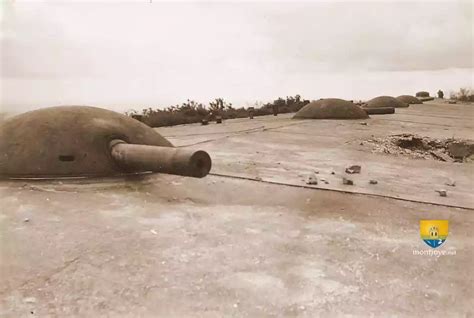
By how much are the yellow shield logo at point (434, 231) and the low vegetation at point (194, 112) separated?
7.48m

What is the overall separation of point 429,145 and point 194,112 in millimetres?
7365

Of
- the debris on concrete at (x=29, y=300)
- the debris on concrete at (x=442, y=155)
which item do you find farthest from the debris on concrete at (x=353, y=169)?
the debris on concrete at (x=29, y=300)

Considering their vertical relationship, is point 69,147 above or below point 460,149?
above

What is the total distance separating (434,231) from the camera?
2.81 metres

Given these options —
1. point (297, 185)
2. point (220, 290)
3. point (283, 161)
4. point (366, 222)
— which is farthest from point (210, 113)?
point (220, 290)

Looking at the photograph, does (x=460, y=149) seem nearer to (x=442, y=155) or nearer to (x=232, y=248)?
(x=442, y=155)

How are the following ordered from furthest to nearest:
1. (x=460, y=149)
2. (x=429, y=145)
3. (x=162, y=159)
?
(x=429, y=145)
(x=460, y=149)
(x=162, y=159)

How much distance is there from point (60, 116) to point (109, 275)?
292cm

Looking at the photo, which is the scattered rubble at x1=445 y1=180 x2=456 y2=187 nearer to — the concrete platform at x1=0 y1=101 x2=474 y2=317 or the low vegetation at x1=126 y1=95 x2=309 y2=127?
the concrete platform at x1=0 y1=101 x2=474 y2=317

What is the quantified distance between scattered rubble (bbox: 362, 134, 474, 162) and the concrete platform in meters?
2.81

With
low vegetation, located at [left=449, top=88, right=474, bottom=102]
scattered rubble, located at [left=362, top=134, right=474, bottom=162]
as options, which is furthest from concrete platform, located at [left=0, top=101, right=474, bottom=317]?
low vegetation, located at [left=449, top=88, right=474, bottom=102]

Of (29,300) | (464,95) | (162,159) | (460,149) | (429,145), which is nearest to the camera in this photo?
(29,300)

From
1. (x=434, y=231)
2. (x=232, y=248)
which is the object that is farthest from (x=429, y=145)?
(x=232, y=248)

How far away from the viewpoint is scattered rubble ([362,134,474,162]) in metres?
7.22
